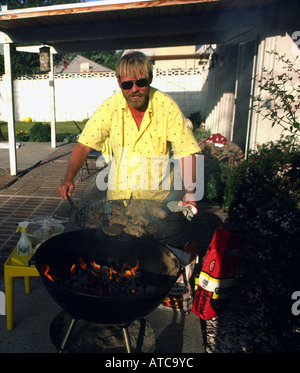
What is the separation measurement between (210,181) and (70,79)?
1725 centimetres

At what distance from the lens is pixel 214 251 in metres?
3.09

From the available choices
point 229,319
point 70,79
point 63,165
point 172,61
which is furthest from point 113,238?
point 172,61

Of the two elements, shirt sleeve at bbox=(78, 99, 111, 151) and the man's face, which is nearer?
the man's face

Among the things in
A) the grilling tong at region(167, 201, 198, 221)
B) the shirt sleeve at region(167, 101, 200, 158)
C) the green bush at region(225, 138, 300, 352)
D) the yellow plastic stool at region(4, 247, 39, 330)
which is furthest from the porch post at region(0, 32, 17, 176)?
the green bush at region(225, 138, 300, 352)

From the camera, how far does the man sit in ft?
9.19

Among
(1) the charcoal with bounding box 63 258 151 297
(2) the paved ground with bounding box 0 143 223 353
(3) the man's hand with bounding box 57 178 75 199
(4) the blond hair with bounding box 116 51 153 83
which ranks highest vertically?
(4) the blond hair with bounding box 116 51 153 83

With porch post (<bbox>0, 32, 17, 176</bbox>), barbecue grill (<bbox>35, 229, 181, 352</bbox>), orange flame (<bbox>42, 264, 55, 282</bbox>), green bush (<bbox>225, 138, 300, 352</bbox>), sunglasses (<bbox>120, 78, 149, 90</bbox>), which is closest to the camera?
barbecue grill (<bbox>35, 229, 181, 352</bbox>)

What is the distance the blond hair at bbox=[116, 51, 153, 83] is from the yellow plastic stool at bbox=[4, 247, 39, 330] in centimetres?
186

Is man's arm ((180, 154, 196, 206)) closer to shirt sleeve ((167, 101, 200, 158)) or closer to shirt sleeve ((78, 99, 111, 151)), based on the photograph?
shirt sleeve ((167, 101, 200, 158))

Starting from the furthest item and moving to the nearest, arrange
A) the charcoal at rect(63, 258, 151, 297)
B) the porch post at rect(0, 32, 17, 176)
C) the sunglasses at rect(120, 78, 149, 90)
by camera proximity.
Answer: the porch post at rect(0, 32, 17, 176) < the sunglasses at rect(120, 78, 149, 90) < the charcoal at rect(63, 258, 151, 297)

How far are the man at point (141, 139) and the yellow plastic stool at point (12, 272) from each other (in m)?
0.84

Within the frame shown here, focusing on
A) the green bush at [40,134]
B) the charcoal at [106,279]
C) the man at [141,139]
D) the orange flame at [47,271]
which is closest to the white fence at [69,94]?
the green bush at [40,134]

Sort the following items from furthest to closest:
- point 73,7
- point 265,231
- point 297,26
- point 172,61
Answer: point 172,61
point 73,7
point 297,26
point 265,231

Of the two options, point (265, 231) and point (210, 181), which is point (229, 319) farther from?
point (210, 181)
